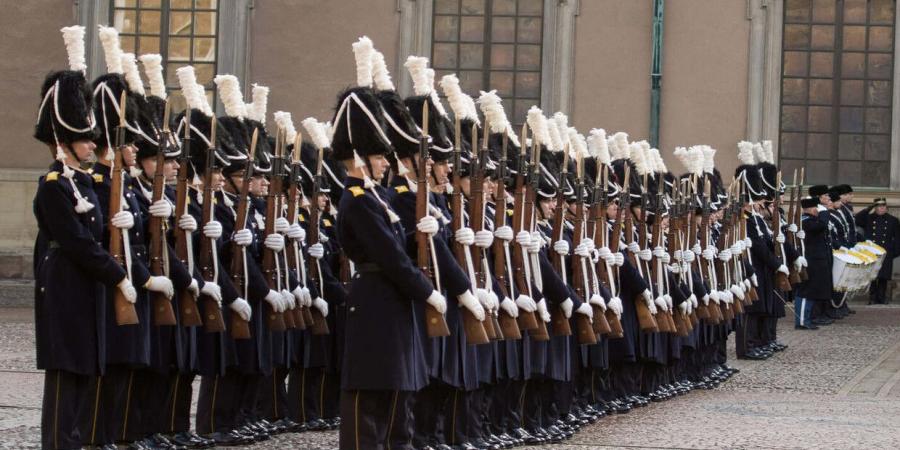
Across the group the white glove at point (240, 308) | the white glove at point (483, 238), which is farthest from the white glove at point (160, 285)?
the white glove at point (483, 238)

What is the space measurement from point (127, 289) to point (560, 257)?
3093 millimetres

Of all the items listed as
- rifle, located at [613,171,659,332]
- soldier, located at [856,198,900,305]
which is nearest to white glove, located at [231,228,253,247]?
rifle, located at [613,171,659,332]

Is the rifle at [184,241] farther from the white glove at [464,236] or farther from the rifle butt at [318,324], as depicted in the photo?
the white glove at [464,236]

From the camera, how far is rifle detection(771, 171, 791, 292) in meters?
16.4

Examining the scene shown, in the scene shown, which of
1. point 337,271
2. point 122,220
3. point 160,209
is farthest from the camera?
point 337,271

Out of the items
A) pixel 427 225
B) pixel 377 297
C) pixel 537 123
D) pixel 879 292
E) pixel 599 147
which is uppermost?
pixel 537 123

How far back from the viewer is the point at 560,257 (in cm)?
1030

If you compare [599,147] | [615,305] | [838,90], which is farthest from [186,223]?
[838,90]

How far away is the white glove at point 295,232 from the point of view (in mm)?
10021

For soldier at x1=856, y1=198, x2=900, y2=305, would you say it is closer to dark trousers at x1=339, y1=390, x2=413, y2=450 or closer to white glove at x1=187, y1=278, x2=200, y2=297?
white glove at x1=187, y1=278, x2=200, y2=297

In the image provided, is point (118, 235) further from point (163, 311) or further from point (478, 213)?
point (478, 213)

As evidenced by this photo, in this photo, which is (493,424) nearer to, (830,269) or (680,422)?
(680,422)

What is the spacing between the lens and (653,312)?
39.0 feet

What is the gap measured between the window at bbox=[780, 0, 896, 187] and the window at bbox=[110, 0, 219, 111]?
7.76 m
